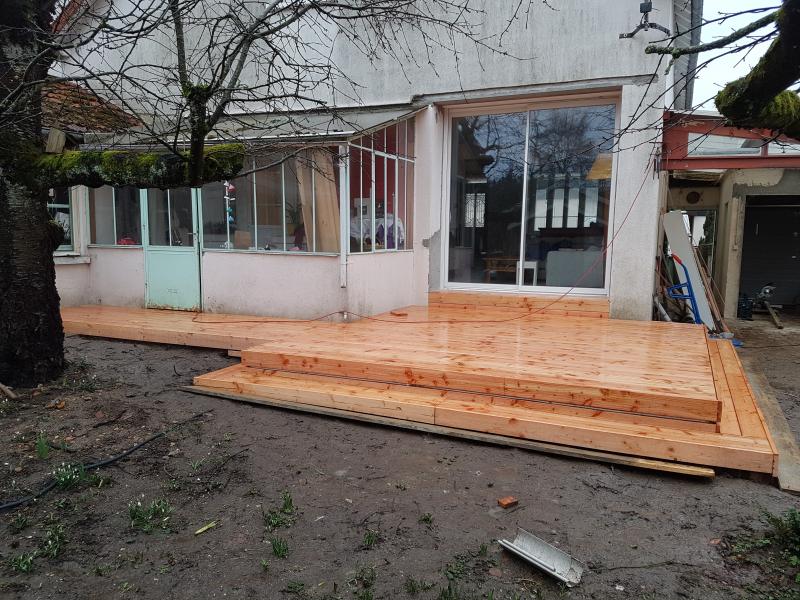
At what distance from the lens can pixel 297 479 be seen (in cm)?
360

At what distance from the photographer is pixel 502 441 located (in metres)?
4.06

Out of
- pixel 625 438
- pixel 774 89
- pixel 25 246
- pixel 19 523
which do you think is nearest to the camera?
pixel 774 89

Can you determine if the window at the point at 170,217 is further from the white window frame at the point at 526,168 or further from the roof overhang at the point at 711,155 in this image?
the roof overhang at the point at 711,155

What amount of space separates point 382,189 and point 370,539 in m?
5.95

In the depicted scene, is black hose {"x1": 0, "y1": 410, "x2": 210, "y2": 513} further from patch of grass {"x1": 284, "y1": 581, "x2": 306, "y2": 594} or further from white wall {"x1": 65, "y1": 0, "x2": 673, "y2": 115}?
white wall {"x1": 65, "y1": 0, "x2": 673, "y2": 115}

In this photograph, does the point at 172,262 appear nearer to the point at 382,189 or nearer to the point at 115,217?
the point at 115,217

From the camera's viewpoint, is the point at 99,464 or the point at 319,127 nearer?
the point at 99,464

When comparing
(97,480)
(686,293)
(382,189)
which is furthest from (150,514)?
(686,293)

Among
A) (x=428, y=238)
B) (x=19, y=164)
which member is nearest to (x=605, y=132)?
(x=428, y=238)

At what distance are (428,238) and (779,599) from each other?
7008mm

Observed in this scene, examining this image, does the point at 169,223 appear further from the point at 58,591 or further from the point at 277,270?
the point at 58,591

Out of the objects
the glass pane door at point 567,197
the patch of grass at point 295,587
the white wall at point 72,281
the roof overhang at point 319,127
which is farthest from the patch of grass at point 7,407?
the glass pane door at point 567,197

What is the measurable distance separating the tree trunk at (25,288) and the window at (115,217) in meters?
4.19

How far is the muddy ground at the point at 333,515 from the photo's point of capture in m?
2.53
